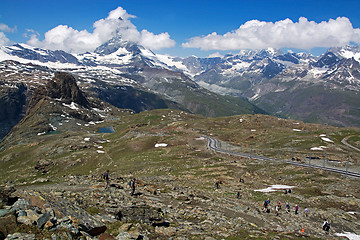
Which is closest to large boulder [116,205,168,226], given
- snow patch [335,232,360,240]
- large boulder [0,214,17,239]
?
large boulder [0,214,17,239]

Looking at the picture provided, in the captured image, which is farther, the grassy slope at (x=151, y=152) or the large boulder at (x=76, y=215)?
the grassy slope at (x=151, y=152)

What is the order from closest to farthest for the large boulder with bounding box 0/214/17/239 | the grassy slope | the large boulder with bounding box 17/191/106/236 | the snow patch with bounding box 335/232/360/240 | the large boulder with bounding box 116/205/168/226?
the large boulder with bounding box 0/214/17/239
the large boulder with bounding box 17/191/106/236
the large boulder with bounding box 116/205/168/226
the snow patch with bounding box 335/232/360/240
the grassy slope

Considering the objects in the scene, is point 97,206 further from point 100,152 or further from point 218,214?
point 100,152

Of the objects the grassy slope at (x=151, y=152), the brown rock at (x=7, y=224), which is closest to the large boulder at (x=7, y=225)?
the brown rock at (x=7, y=224)

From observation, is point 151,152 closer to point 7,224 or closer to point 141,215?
point 141,215

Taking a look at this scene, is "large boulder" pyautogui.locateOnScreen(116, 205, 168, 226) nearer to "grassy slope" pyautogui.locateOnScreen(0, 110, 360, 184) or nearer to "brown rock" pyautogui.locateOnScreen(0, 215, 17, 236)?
"brown rock" pyautogui.locateOnScreen(0, 215, 17, 236)

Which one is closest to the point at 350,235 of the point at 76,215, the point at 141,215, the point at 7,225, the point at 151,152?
the point at 141,215

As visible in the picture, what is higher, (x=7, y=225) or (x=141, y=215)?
(x=7, y=225)

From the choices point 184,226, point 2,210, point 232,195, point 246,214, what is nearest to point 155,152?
point 232,195

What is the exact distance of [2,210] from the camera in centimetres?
1603

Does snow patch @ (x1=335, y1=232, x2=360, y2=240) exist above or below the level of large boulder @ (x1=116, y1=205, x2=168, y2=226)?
below

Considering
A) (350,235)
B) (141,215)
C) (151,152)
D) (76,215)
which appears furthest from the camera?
(151,152)

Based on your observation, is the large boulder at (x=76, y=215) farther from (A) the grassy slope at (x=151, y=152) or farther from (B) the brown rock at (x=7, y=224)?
(A) the grassy slope at (x=151, y=152)

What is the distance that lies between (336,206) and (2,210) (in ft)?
159
